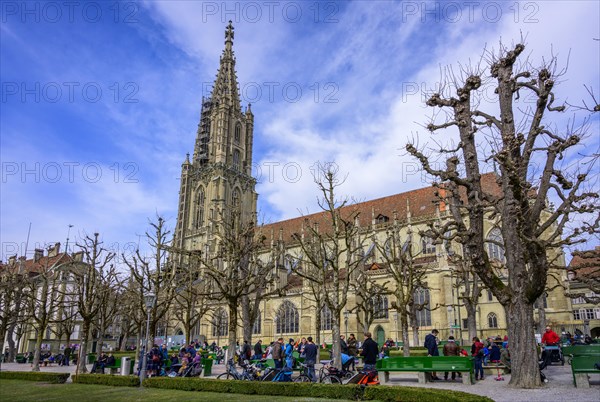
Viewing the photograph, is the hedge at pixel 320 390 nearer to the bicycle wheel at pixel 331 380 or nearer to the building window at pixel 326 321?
the bicycle wheel at pixel 331 380

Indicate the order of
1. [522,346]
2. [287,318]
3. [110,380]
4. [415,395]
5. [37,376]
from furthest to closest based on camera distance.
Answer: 1. [287,318]
2. [37,376]
3. [110,380]
4. [522,346]
5. [415,395]

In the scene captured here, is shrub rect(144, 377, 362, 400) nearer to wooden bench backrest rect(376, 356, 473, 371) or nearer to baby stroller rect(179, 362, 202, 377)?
baby stroller rect(179, 362, 202, 377)

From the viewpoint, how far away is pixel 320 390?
40.3 feet

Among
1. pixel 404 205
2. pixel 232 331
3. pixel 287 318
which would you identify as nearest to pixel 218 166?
pixel 287 318

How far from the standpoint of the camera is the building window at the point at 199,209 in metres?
66.0

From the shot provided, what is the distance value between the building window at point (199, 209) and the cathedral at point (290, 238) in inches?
5.9

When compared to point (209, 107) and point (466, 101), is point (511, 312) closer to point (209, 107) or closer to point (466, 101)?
point (466, 101)

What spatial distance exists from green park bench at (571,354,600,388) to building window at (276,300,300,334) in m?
36.2

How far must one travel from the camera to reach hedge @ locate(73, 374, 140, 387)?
16916 millimetres

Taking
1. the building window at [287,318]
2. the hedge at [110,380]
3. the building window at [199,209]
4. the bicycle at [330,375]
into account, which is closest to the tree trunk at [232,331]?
the hedge at [110,380]

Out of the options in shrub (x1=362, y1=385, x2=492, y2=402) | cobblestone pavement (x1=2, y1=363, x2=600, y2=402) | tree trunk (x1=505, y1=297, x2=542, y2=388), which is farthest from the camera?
tree trunk (x1=505, y1=297, x2=542, y2=388)

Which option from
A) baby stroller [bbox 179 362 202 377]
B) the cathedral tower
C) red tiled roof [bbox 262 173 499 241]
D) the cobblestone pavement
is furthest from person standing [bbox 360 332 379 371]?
the cathedral tower

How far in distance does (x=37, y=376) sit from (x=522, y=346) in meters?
20.1

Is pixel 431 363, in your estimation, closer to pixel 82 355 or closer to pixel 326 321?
pixel 82 355
